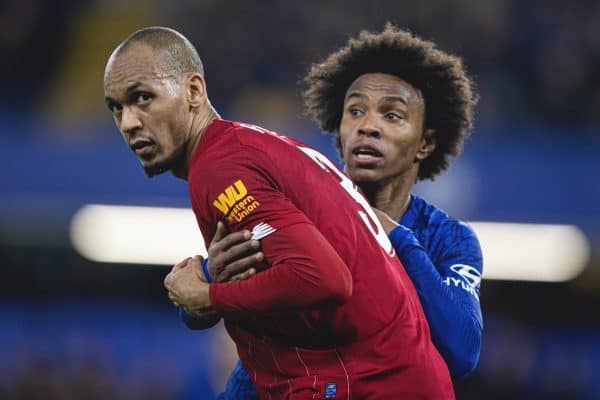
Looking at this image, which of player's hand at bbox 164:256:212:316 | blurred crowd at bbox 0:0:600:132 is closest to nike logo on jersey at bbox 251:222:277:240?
player's hand at bbox 164:256:212:316

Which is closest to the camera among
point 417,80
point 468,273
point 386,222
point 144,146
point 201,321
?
point 144,146

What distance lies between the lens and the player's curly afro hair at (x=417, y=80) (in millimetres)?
4562

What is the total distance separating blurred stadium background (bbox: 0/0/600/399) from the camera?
31.6ft

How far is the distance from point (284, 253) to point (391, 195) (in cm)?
140

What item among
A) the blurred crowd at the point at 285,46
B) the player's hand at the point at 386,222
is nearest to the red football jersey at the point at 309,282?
the player's hand at the point at 386,222

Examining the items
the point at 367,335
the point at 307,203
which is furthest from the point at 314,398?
the point at 307,203

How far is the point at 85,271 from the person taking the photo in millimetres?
10320

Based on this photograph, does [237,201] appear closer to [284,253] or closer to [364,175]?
[284,253]

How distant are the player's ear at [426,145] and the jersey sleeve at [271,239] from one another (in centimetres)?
148

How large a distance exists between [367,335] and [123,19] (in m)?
8.61

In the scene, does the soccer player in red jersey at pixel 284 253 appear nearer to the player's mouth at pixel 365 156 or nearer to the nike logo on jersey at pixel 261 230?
the nike logo on jersey at pixel 261 230

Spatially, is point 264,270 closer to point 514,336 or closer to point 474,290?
point 474,290

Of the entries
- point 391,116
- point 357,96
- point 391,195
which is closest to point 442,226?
point 391,195

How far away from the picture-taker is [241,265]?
3270mm
